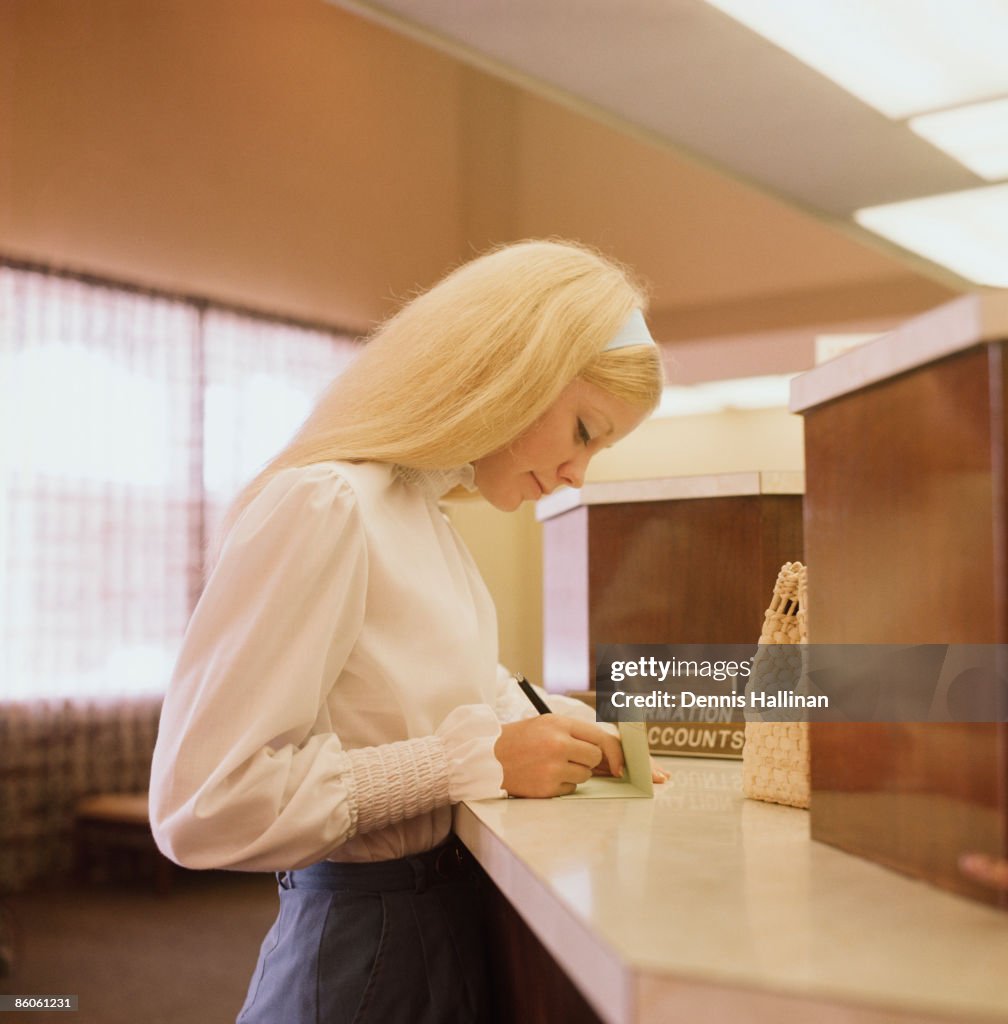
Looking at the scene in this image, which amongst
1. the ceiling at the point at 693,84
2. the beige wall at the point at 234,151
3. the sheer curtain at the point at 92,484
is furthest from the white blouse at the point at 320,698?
the beige wall at the point at 234,151

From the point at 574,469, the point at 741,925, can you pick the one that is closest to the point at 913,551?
the point at 741,925

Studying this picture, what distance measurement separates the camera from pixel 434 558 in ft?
3.83

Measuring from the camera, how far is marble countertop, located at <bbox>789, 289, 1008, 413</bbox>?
0.59 meters

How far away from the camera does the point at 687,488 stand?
1537 mm

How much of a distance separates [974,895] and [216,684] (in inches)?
24.3

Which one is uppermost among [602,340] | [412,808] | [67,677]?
[602,340]

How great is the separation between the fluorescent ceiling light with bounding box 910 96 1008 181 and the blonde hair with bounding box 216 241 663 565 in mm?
1066

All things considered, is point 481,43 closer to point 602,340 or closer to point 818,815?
point 602,340

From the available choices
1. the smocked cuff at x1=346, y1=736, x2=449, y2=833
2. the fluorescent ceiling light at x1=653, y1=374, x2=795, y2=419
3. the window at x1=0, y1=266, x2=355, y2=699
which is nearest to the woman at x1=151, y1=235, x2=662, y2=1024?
the smocked cuff at x1=346, y1=736, x2=449, y2=833

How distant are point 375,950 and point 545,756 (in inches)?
9.8

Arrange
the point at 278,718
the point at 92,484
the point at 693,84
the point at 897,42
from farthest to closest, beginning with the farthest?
the point at 92,484 < the point at 693,84 < the point at 897,42 < the point at 278,718

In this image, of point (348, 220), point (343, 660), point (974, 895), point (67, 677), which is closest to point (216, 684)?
point (343, 660)

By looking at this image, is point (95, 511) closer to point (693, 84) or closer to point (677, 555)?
point (693, 84)

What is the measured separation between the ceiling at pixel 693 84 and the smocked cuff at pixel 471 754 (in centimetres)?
122
